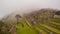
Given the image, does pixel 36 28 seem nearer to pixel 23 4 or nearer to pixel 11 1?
pixel 23 4

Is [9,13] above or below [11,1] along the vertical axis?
below

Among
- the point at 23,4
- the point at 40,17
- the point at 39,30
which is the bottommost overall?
the point at 39,30

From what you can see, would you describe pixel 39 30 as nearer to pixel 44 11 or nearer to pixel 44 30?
pixel 44 30

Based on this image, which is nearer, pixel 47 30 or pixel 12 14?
pixel 47 30

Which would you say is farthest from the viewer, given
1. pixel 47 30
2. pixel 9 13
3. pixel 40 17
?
pixel 9 13

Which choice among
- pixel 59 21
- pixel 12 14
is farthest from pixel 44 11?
pixel 12 14

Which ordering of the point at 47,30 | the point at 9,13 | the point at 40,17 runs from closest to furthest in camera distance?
the point at 47,30 < the point at 40,17 < the point at 9,13

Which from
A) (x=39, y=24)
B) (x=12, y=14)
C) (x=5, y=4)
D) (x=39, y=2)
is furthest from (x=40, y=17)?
(x=5, y=4)
